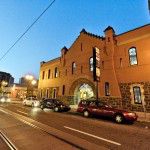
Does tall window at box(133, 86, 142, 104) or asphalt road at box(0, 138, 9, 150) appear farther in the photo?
tall window at box(133, 86, 142, 104)

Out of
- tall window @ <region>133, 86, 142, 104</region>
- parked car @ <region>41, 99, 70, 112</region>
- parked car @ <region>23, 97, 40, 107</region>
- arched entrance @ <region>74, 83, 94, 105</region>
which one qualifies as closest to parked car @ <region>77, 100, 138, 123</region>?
Answer: parked car @ <region>41, 99, 70, 112</region>

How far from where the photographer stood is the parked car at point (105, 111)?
13.3m

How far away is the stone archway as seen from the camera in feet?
82.3

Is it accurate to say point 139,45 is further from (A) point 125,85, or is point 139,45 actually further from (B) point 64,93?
(B) point 64,93

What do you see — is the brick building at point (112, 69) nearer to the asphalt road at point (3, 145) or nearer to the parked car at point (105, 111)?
the parked car at point (105, 111)

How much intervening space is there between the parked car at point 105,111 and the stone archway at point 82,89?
7327 mm

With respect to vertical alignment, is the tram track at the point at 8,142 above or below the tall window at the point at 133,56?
below

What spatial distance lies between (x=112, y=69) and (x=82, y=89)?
22.6 feet

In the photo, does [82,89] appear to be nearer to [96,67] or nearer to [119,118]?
[96,67]

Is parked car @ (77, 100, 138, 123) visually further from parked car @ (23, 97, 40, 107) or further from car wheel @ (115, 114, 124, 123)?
parked car @ (23, 97, 40, 107)

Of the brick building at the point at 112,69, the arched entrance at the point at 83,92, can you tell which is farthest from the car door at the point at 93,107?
the arched entrance at the point at 83,92

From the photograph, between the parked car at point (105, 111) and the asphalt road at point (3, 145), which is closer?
the asphalt road at point (3, 145)

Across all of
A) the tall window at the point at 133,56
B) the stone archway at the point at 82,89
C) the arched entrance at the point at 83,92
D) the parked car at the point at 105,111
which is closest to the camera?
the parked car at the point at 105,111

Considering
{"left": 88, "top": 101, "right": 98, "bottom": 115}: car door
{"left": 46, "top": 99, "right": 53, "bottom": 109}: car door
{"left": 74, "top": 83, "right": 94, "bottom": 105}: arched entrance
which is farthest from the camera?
{"left": 74, "top": 83, "right": 94, "bottom": 105}: arched entrance
